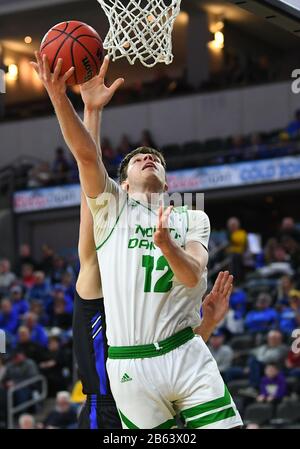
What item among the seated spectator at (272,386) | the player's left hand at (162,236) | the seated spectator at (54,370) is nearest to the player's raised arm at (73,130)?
the player's left hand at (162,236)

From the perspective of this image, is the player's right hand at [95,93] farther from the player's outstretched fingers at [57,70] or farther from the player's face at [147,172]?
the player's outstretched fingers at [57,70]

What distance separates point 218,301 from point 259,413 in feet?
25.2

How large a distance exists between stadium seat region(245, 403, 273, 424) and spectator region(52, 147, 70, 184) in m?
10.7

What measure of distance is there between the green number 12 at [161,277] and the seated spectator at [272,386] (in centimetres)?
867

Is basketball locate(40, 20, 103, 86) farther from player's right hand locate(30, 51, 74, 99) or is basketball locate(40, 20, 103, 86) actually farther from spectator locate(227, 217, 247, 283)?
spectator locate(227, 217, 247, 283)

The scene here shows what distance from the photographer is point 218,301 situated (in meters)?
5.77

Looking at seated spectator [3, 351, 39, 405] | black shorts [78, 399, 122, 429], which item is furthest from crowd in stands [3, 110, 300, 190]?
black shorts [78, 399, 122, 429]

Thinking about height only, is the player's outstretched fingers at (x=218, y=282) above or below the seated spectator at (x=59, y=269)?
below

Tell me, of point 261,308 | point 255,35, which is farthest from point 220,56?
point 261,308

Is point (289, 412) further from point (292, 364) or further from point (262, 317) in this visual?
point (262, 317)

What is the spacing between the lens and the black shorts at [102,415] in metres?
5.70

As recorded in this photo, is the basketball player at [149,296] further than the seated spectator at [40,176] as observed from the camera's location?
No

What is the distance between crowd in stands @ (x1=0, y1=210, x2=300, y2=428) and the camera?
1370 centimetres

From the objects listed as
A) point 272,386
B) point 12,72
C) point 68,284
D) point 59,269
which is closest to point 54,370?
point 68,284
